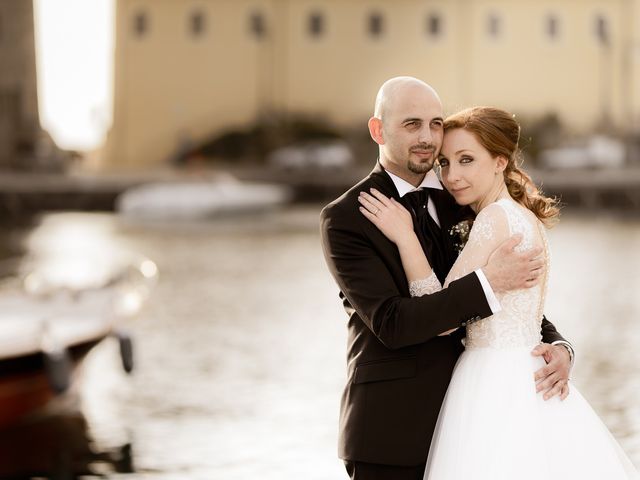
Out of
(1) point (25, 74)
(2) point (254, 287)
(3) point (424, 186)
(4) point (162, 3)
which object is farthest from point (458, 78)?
(3) point (424, 186)

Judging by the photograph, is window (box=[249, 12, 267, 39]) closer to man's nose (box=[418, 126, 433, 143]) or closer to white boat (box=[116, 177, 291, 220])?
white boat (box=[116, 177, 291, 220])

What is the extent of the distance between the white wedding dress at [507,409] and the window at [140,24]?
4845 centimetres

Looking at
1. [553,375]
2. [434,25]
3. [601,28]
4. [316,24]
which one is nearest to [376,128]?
[553,375]

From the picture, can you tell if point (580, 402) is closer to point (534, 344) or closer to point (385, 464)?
point (534, 344)

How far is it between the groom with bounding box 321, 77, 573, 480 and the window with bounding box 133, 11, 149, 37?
4836 cm

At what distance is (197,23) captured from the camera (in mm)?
51469

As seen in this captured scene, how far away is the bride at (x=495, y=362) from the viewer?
3359 millimetres

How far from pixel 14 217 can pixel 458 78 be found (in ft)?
72.1

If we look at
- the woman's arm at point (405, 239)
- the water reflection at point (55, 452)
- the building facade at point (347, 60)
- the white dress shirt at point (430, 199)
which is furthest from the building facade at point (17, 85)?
the woman's arm at point (405, 239)

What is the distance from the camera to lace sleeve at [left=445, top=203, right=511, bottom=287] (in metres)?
3.37

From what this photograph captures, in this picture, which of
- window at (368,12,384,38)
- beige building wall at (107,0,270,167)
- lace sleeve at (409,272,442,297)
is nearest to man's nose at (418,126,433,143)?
lace sleeve at (409,272,442,297)

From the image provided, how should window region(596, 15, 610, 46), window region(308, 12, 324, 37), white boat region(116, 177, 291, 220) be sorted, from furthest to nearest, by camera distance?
window region(596, 15, 610, 46) → window region(308, 12, 324, 37) → white boat region(116, 177, 291, 220)

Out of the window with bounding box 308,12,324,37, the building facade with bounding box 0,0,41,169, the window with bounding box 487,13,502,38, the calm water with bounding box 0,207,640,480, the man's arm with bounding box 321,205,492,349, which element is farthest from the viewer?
the window with bounding box 487,13,502,38

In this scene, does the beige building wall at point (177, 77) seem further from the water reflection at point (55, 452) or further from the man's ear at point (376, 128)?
the man's ear at point (376, 128)
